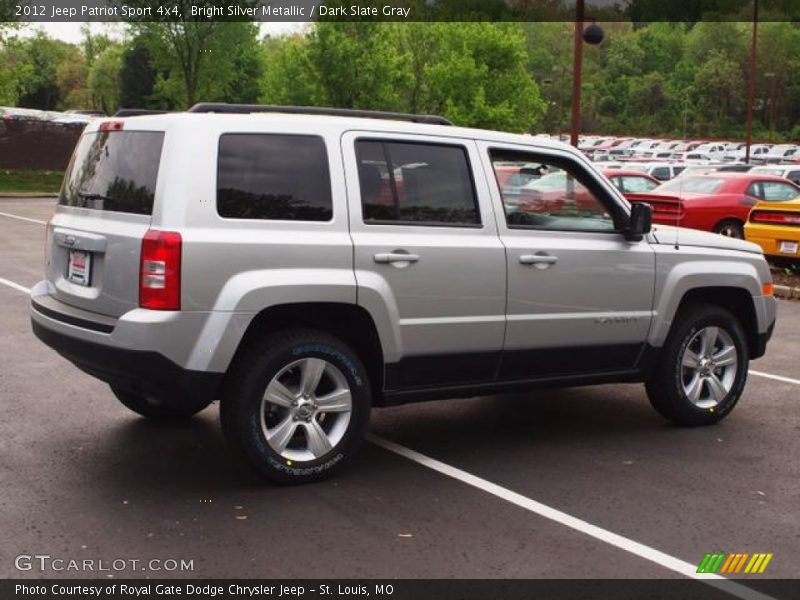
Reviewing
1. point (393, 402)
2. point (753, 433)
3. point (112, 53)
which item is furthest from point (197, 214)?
point (112, 53)

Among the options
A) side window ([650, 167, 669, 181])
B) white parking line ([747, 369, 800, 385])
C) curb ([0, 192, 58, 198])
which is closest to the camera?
white parking line ([747, 369, 800, 385])

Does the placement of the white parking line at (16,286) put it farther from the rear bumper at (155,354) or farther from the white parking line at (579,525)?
the rear bumper at (155,354)

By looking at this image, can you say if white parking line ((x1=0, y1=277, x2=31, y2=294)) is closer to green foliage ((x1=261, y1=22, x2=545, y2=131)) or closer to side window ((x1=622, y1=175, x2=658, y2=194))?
side window ((x1=622, y1=175, x2=658, y2=194))

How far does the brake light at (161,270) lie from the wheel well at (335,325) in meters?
0.48

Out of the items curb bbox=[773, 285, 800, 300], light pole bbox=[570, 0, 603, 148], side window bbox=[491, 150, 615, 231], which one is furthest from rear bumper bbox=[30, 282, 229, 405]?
light pole bbox=[570, 0, 603, 148]

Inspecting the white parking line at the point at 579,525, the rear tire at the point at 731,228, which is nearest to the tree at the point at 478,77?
the rear tire at the point at 731,228

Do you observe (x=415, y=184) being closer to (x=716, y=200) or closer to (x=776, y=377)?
(x=776, y=377)

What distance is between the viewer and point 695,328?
22.6ft

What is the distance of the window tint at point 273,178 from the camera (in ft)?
17.3

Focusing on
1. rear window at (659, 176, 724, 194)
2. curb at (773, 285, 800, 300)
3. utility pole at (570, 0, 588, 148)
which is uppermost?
utility pole at (570, 0, 588, 148)

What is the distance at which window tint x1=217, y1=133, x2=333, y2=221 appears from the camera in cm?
527

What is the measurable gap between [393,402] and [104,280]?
5.65ft
